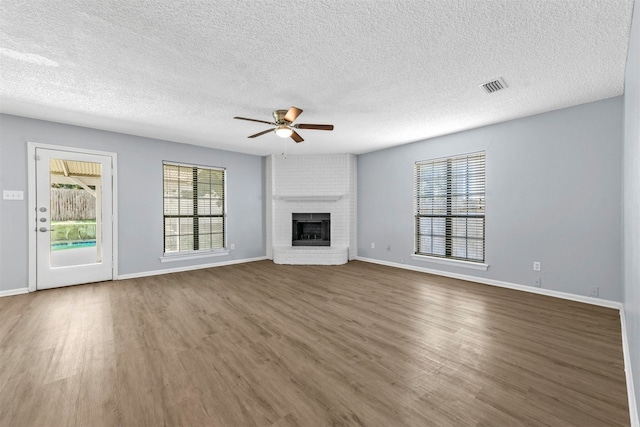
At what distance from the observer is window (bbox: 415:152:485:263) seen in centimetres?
446

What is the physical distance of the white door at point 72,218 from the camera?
13.2ft

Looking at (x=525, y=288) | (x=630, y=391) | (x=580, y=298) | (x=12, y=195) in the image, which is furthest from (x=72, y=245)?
(x=580, y=298)

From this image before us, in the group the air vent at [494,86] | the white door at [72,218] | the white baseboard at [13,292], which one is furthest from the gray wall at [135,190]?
the air vent at [494,86]

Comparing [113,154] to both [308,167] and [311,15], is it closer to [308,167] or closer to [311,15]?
[308,167]

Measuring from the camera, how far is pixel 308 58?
2.33 metres

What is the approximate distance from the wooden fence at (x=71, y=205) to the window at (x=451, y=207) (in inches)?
227

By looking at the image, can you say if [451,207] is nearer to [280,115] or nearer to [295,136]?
[295,136]

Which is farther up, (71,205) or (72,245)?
(71,205)

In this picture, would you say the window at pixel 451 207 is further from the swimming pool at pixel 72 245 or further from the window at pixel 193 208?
the swimming pool at pixel 72 245

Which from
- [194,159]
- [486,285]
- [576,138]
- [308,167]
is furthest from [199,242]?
[576,138]

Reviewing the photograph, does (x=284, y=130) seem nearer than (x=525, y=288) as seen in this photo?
Yes

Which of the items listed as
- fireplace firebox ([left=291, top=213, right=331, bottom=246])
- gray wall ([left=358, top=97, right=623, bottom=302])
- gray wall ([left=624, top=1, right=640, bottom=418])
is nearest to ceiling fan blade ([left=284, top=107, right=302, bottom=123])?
gray wall ([left=624, top=1, right=640, bottom=418])

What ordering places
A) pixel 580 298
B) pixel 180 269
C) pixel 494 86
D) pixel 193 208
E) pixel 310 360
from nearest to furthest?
pixel 310 360 < pixel 494 86 < pixel 580 298 < pixel 180 269 < pixel 193 208

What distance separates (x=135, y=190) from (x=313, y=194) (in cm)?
359
